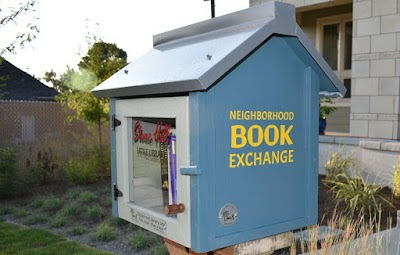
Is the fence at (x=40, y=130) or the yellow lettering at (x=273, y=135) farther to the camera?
the fence at (x=40, y=130)

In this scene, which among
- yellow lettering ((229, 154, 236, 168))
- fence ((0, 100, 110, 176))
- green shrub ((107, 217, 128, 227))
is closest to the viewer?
yellow lettering ((229, 154, 236, 168))

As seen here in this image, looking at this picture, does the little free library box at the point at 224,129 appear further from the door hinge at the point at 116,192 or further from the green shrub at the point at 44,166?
the green shrub at the point at 44,166

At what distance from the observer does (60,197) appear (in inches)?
303

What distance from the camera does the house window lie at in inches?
395

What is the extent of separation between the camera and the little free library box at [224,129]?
1.54 meters

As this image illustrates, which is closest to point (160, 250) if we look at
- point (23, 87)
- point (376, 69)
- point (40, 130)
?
point (376, 69)

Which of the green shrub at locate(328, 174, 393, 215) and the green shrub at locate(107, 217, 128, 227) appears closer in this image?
the green shrub at locate(328, 174, 393, 215)

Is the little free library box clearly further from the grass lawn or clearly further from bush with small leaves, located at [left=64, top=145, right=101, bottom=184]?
bush with small leaves, located at [left=64, top=145, right=101, bottom=184]

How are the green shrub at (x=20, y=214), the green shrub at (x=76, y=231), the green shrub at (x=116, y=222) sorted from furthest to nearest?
the green shrub at (x=20, y=214), the green shrub at (x=116, y=222), the green shrub at (x=76, y=231)

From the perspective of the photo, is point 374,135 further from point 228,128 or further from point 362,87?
point 228,128

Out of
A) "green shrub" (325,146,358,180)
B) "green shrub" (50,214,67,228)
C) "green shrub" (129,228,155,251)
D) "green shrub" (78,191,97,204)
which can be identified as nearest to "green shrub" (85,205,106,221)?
"green shrub" (50,214,67,228)

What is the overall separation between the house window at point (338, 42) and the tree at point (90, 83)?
5.00 metres

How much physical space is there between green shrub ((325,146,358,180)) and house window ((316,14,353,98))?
3125 mm

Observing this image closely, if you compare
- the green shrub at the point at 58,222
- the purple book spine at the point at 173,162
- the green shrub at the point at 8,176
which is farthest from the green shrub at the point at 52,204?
the purple book spine at the point at 173,162
